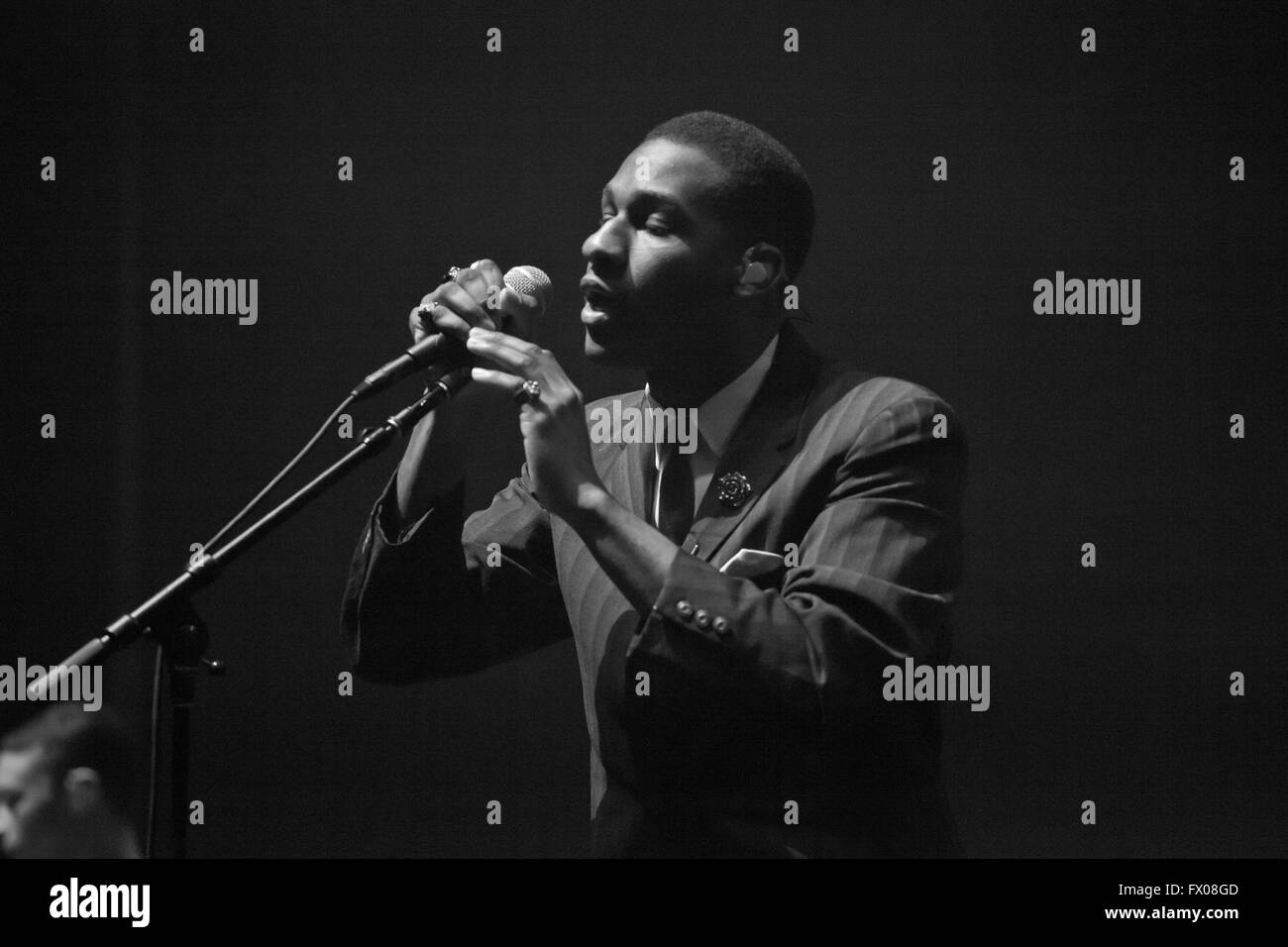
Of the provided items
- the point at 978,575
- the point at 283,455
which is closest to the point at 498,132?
the point at 283,455

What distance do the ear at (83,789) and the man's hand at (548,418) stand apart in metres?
0.66

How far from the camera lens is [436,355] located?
213 centimetres

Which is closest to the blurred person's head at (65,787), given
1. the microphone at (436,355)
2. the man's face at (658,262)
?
the microphone at (436,355)

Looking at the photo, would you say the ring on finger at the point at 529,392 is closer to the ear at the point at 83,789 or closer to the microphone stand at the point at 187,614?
the microphone stand at the point at 187,614

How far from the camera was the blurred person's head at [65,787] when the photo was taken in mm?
1882

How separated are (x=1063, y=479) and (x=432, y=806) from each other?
1251mm

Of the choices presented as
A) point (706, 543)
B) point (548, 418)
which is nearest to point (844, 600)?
point (706, 543)

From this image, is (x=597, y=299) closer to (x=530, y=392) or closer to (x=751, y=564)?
(x=530, y=392)

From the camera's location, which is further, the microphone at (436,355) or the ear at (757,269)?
the ear at (757,269)

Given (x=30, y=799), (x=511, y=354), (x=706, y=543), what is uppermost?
(x=511, y=354)

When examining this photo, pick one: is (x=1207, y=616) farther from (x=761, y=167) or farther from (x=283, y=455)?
(x=283, y=455)

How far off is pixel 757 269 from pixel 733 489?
34cm

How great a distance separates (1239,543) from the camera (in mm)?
2820
